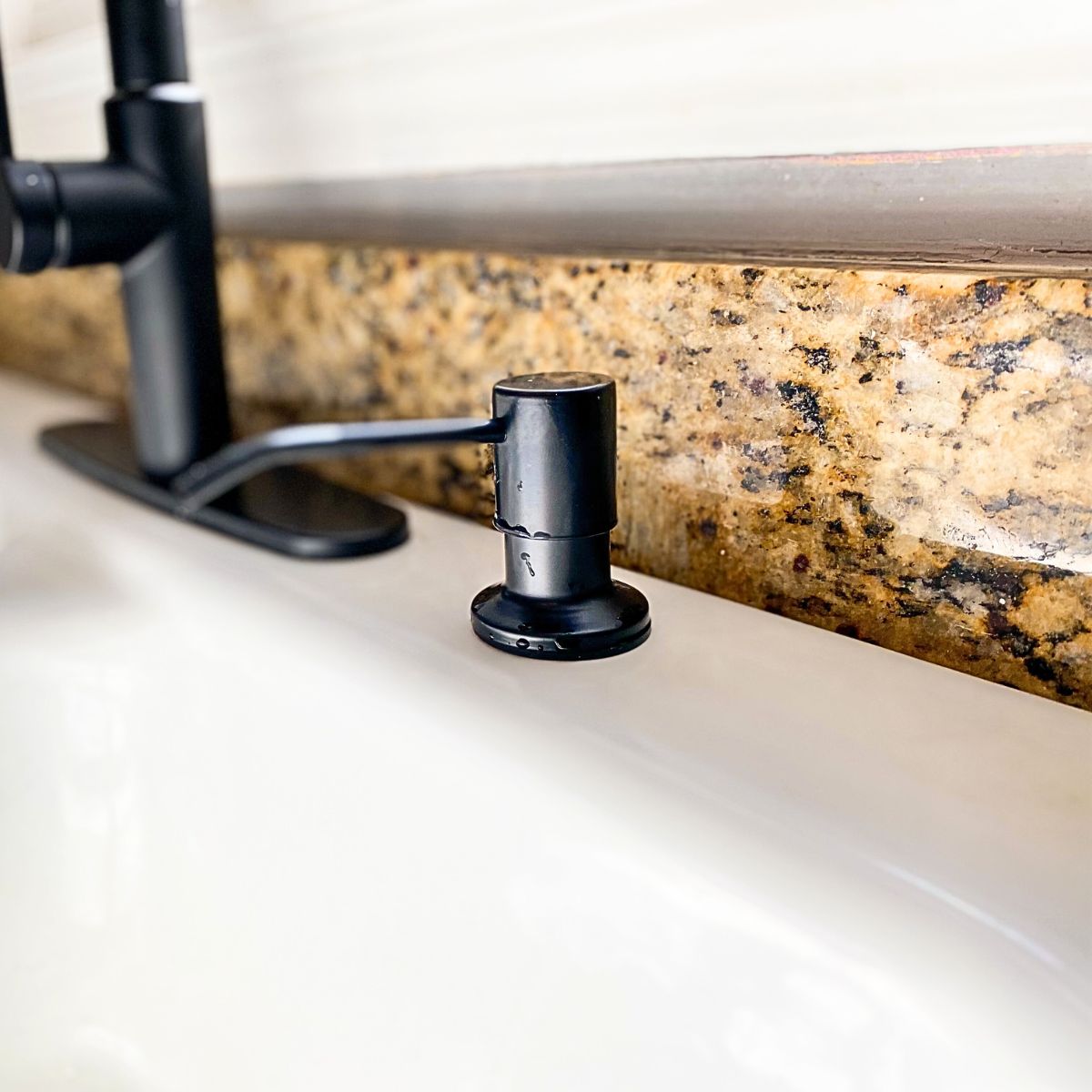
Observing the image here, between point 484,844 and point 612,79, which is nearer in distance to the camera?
point 484,844

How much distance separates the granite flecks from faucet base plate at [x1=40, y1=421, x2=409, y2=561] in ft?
0.17

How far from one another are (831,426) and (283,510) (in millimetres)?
240

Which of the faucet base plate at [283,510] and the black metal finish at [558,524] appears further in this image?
the faucet base plate at [283,510]

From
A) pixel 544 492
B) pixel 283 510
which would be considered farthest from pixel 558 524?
pixel 283 510

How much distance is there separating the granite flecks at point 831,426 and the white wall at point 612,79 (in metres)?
0.05

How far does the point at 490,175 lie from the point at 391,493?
0.54ft

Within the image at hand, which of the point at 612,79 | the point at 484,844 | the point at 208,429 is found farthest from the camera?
the point at 208,429

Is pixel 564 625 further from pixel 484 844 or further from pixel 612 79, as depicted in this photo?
pixel 612 79

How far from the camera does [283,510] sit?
18.3 inches

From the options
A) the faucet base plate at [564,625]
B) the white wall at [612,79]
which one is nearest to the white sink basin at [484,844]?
the faucet base plate at [564,625]

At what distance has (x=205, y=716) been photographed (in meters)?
0.39

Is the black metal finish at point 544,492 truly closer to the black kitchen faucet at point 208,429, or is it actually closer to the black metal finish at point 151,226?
the black kitchen faucet at point 208,429

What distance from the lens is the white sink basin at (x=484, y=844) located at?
0.74 feet

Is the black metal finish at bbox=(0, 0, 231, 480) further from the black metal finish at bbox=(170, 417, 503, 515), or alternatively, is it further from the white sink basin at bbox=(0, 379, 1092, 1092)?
the black metal finish at bbox=(170, 417, 503, 515)
